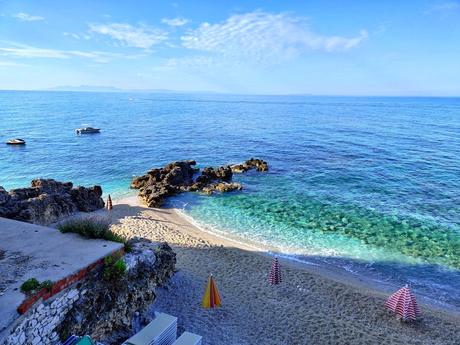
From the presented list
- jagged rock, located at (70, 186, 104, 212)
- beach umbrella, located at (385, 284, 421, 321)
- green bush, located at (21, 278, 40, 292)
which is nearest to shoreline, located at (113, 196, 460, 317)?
beach umbrella, located at (385, 284, 421, 321)

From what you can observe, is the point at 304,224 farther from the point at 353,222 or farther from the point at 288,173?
the point at 288,173

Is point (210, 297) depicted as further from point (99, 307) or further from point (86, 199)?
point (86, 199)

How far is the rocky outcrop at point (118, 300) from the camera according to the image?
8859 mm

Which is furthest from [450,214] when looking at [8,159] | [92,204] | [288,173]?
[8,159]

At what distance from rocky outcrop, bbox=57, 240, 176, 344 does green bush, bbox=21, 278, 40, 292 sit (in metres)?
1.28

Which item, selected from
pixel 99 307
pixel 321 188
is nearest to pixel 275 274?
pixel 99 307

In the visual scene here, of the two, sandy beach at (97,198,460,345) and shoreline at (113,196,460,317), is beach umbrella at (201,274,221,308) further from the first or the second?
shoreline at (113,196,460,317)

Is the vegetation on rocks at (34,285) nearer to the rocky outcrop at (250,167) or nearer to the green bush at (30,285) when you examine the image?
the green bush at (30,285)

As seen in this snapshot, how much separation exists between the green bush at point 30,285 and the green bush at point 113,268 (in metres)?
2.05

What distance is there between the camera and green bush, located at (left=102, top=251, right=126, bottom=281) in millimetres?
9656

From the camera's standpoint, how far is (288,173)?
35.4 meters

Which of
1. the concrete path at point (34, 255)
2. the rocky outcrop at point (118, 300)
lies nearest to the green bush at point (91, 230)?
the concrete path at point (34, 255)

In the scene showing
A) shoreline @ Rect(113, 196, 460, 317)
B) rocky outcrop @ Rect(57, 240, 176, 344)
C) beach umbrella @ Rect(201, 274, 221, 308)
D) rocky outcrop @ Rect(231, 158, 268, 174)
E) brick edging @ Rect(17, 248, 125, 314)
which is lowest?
shoreline @ Rect(113, 196, 460, 317)

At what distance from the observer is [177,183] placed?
3038 cm
